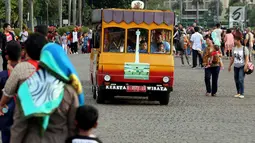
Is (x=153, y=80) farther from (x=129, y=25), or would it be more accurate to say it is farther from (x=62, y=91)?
(x=62, y=91)

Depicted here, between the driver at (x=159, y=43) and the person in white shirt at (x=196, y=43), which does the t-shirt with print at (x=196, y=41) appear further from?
the driver at (x=159, y=43)

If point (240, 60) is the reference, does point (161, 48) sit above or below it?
above

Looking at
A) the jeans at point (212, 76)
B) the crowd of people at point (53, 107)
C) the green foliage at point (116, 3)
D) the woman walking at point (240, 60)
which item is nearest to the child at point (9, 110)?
the crowd of people at point (53, 107)

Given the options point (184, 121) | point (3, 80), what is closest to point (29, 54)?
point (3, 80)

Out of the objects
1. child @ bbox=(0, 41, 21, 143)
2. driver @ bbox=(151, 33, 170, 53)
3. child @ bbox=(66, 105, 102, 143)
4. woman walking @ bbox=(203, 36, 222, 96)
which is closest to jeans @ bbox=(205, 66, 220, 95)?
woman walking @ bbox=(203, 36, 222, 96)

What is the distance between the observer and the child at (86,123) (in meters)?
6.27

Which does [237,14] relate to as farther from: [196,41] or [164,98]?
[164,98]

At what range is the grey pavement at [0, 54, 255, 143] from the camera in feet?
41.6

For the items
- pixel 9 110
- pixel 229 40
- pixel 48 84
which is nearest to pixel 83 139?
pixel 48 84

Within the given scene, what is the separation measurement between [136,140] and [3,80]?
3.75 meters

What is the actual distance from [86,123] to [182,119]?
29.8 feet

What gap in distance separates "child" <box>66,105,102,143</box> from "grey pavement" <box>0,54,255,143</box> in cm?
576

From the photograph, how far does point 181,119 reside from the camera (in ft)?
50.1

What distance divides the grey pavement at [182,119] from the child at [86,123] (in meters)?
5.76
